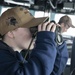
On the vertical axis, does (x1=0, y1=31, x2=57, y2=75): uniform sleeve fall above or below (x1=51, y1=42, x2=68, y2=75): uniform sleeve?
above

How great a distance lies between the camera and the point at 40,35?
1251 millimetres

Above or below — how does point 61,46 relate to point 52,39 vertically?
below

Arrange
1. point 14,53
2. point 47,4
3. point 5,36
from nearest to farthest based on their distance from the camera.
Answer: point 14,53 < point 5,36 < point 47,4

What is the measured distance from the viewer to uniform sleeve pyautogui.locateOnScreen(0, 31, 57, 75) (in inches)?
46.4

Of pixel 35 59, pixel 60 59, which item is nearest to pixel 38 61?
pixel 35 59

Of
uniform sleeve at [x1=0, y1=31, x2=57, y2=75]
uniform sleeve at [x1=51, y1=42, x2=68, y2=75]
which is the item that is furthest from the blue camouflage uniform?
uniform sleeve at [x1=51, y1=42, x2=68, y2=75]

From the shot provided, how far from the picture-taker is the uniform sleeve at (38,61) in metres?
1.18

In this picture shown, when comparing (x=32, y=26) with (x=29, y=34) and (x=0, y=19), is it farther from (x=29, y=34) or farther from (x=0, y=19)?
(x=0, y=19)

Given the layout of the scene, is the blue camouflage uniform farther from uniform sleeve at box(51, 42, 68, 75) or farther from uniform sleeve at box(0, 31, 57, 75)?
uniform sleeve at box(51, 42, 68, 75)

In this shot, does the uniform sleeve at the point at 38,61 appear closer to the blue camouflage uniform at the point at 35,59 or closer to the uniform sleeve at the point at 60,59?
the blue camouflage uniform at the point at 35,59

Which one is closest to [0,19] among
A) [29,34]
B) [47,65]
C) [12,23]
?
[12,23]

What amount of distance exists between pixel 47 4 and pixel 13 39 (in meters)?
5.35

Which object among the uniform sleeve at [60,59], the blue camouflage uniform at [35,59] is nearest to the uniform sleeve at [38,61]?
the blue camouflage uniform at [35,59]

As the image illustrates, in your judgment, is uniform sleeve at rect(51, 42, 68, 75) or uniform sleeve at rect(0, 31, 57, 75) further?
uniform sleeve at rect(51, 42, 68, 75)
